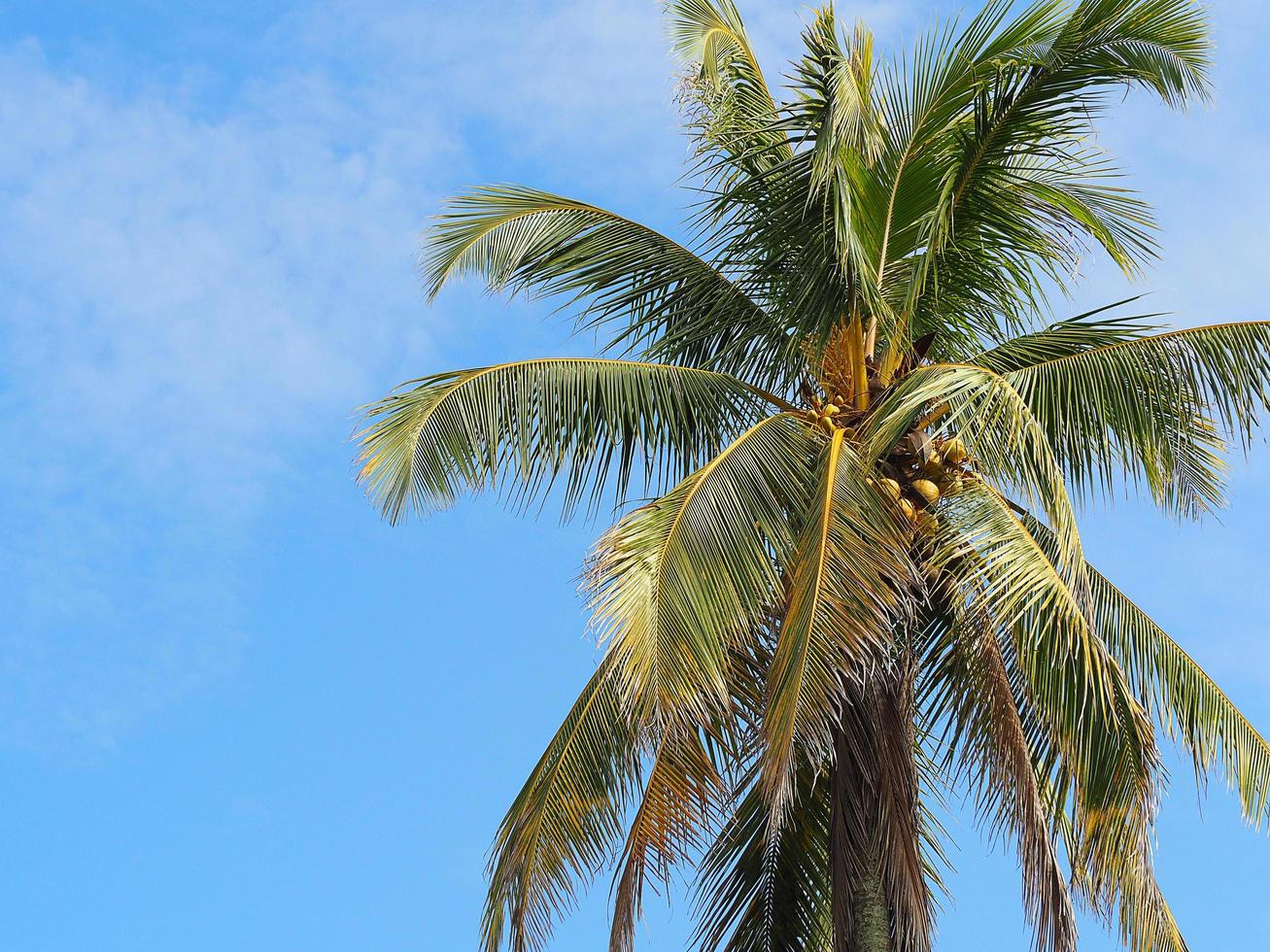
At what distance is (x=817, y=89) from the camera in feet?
31.0

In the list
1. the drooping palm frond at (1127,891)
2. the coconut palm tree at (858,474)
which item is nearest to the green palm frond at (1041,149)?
the coconut palm tree at (858,474)

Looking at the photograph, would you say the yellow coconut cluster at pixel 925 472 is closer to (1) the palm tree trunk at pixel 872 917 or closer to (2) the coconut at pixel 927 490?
(2) the coconut at pixel 927 490

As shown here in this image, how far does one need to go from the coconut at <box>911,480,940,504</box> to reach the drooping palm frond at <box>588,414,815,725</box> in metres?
0.63

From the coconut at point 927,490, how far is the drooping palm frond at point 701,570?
2.07ft

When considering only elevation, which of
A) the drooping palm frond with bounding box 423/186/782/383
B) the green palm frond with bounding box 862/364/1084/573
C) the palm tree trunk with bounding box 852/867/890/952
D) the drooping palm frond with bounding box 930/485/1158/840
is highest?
the drooping palm frond with bounding box 423/186/782/383

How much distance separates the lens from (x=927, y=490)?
9422mm

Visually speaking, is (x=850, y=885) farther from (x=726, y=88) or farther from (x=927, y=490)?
(x=726, y=88)

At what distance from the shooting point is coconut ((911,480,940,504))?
30.9 ft

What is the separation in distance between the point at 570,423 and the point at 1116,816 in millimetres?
3838

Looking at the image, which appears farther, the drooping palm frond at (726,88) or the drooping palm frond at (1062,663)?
the drooping palm frond at (726,88)

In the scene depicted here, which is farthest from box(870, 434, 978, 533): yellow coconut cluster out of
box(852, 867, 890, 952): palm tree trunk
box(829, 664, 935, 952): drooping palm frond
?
box(852, 867, 890, 952): palm tree trunk

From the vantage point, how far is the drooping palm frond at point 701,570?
26.9 ft

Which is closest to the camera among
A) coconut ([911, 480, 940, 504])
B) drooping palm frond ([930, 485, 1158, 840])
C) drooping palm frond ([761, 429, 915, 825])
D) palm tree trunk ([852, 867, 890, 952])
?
drooping palm frond ([761, 429, 915, 825])

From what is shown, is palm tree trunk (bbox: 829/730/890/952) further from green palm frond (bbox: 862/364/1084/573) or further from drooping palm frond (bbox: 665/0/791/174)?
drooping palm frond (bbox: 665/0/791/174)
